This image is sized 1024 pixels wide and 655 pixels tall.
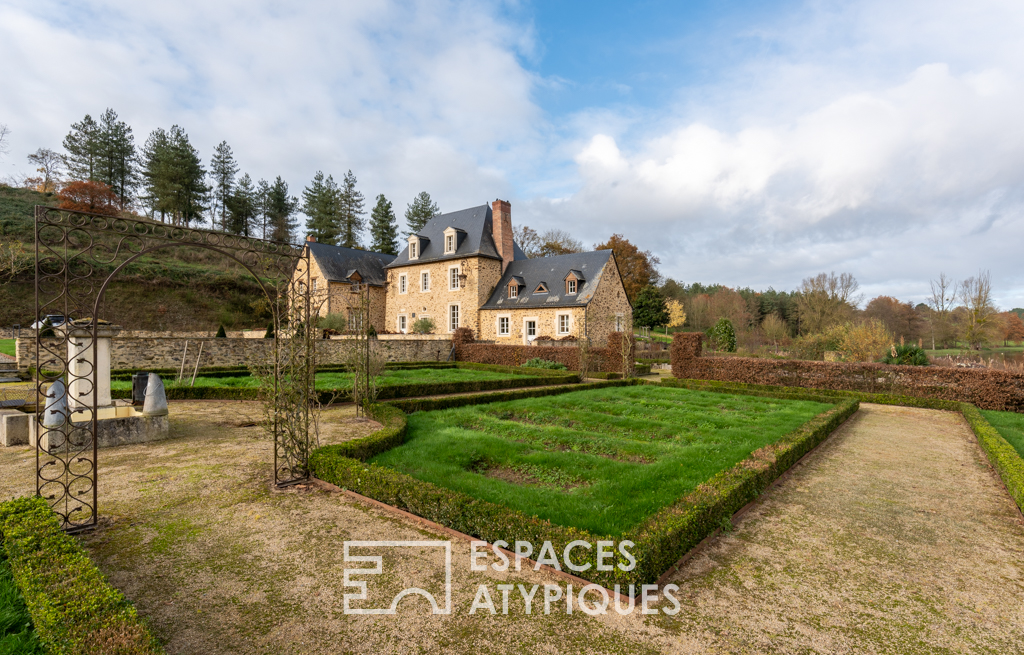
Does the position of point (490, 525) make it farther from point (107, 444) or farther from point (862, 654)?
point (107, 444)

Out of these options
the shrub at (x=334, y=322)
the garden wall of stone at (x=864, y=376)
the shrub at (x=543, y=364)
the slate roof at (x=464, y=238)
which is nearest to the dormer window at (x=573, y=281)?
the shrub at (x=543, y=364)

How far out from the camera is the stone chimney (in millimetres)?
27820

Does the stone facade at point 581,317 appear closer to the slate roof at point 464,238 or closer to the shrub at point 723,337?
the slate roof at point 464,238

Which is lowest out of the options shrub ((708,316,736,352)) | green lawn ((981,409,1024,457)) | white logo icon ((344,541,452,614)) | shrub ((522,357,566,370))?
green lawn ((981,409,1024,457))

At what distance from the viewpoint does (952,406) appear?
11.8 metres

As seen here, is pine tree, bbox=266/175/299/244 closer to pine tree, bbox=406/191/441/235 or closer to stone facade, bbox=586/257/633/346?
pine tree, bbox=406/191/441/235

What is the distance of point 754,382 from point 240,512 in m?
15.8

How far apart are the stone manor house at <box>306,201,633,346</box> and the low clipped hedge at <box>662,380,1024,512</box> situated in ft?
29.3

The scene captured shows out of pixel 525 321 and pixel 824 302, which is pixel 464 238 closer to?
pixel 525 321

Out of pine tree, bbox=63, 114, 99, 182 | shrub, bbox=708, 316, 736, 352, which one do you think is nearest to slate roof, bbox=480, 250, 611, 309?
shrub, bbox=708, 316, 736, 352

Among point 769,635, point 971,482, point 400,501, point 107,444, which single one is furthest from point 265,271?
point 971,482

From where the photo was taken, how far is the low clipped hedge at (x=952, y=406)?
558 cm

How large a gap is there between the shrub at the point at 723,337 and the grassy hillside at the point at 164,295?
30.4 m

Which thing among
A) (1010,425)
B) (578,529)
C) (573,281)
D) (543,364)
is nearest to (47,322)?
(578,529)
